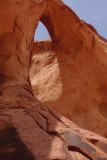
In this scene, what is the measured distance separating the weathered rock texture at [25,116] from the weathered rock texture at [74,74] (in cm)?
148

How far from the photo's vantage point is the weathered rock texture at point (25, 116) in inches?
72.9

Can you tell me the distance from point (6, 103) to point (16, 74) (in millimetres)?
833

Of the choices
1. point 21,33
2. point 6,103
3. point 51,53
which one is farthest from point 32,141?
point 51,53

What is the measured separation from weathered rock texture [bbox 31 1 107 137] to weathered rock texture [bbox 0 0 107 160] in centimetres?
148

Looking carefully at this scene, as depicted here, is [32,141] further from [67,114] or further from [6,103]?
[67,114]

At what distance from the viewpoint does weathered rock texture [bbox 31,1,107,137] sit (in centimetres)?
535

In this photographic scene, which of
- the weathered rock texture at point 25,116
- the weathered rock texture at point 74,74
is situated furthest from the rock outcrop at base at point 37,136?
the weathered rock texture at point 74,74

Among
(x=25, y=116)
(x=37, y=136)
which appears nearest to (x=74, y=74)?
(x=25, y=116)

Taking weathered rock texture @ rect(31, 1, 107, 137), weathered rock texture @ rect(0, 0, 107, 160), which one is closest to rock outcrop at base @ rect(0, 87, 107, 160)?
weathered rock texture @ rect(0, 0, 107, 160)

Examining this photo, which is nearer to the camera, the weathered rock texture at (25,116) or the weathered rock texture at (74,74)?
the weathered rock texture at (25,116)

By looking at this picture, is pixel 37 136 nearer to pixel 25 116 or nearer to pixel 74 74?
pixel 25 116

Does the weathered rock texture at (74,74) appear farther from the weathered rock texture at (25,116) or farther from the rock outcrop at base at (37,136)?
the rock outcrop at base at (37,136)

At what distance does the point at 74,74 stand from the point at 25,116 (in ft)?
11.3

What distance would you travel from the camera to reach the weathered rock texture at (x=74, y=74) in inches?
211
